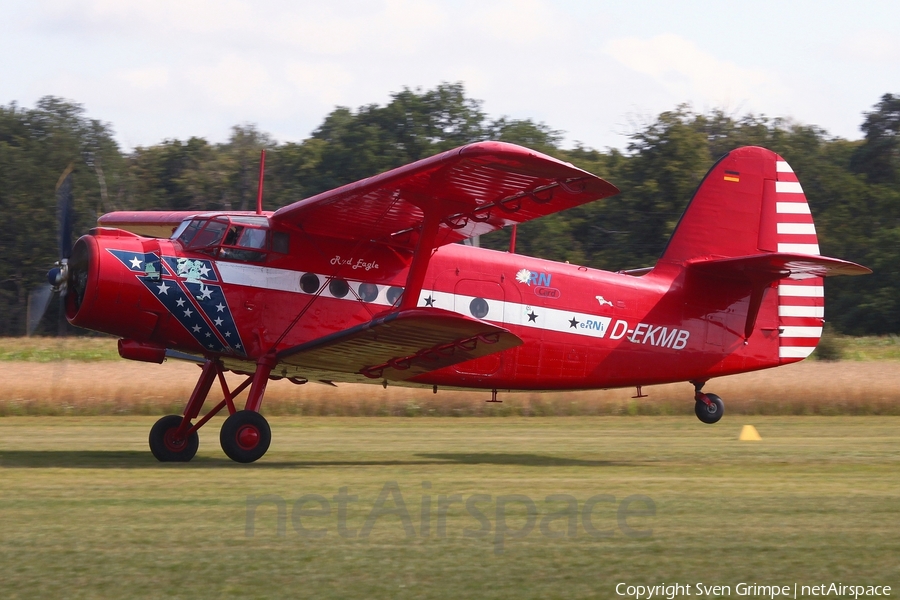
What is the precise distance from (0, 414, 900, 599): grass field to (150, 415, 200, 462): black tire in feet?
0.63

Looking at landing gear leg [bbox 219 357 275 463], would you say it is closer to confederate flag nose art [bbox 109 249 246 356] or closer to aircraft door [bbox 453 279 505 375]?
confederate flag nose art [bbox 109 249 246 356]

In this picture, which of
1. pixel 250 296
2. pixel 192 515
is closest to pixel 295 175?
pixel 250 296

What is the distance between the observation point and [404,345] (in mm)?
10430

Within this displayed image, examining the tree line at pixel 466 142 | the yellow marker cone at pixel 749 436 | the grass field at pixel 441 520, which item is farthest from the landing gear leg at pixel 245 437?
the tree line at pixel 466 142

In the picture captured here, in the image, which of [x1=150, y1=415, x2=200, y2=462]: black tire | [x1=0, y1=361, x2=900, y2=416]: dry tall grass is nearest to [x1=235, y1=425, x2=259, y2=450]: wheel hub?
[x1=150, y1=415, x2=200, y2=462]: black tire

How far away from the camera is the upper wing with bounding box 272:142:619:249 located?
29.3ft

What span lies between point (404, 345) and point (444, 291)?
4.44 feet

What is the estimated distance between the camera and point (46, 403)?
18375 mm

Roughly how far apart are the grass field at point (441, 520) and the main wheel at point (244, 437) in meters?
0.17

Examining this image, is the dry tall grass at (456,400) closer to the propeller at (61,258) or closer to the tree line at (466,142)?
the propeller at (61,258)

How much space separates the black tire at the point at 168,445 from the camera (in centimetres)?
1108

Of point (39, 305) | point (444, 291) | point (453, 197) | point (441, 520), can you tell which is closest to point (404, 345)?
point (444, 291)

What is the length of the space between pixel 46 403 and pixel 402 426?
6991 millimetres

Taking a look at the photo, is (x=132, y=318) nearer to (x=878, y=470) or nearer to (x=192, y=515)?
(x=192, y=515)
